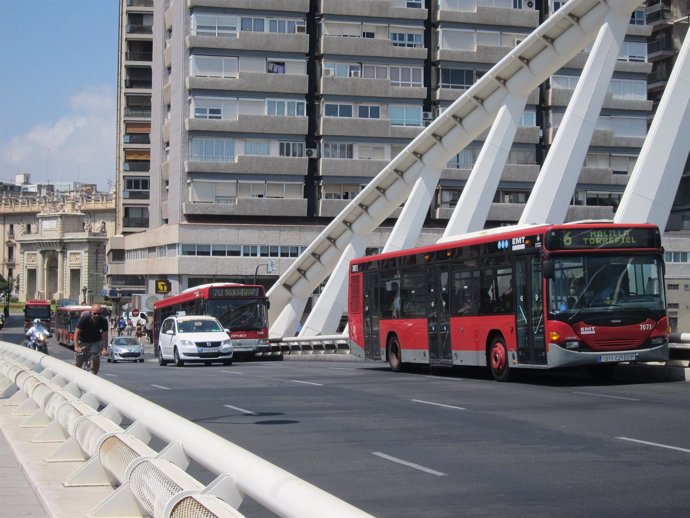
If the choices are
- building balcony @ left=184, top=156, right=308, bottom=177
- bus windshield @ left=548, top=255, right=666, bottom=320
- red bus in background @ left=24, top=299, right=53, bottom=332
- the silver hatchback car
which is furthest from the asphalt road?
red bus in background @ left=24, top=299, right=53, bottom=332

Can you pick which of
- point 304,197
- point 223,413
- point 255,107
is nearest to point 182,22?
point 255,107

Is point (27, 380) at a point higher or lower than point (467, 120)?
lower

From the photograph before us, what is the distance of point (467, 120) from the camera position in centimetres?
4522

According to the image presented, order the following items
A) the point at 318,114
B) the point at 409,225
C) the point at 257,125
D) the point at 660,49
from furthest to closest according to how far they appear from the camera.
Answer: the point at 660,49 → the point at 318,114 → the point at 257,125 → the point at 409,225

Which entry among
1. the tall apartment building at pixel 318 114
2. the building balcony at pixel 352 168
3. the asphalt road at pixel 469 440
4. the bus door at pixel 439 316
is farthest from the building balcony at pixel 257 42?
the asphalt road at pixel 469 440

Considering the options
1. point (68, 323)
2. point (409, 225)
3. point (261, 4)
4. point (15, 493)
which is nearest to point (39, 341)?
point (409, 225)

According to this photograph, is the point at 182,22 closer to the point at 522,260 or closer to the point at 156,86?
the point at 156,86

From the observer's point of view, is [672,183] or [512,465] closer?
[512,465]

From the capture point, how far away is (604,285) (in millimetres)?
21906

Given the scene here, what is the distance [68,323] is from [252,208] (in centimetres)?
1822

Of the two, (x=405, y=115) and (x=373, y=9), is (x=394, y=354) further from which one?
(x=373, y=9)

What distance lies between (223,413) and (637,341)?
8.89 metres

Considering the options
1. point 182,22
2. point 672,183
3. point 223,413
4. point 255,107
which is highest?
point 182,22

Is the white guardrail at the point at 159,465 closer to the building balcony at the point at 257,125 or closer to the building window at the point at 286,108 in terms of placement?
the building balcony at the point at 257,125
